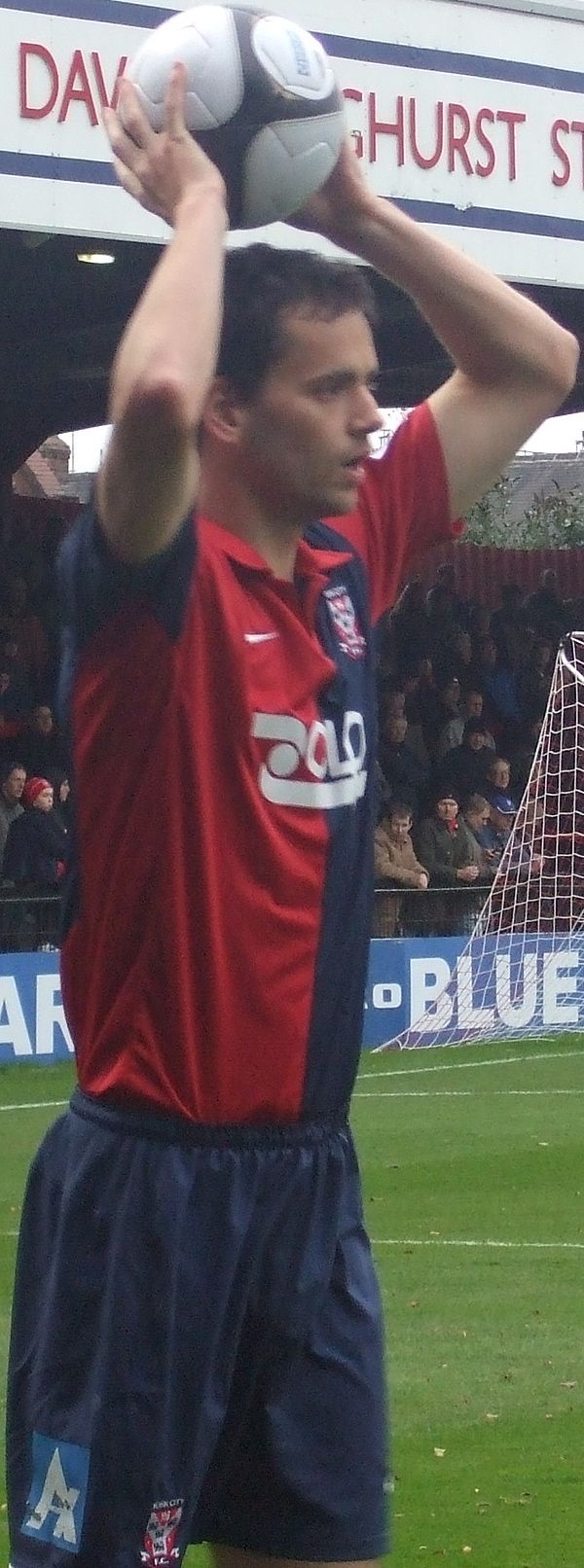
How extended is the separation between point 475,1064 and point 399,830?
2.93 metres

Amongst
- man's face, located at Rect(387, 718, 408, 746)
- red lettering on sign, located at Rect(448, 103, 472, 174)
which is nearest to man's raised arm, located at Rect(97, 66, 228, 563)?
red lettering on sign, located at Rect(448, 103, 472, 174)

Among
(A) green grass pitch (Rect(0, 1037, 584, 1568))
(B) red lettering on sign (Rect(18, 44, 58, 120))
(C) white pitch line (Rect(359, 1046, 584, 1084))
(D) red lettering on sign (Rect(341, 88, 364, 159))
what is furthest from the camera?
(D) red lettering on sign (Rect(341, 88, 364, 159))

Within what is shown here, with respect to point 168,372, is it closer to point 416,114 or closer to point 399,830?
point 416,114

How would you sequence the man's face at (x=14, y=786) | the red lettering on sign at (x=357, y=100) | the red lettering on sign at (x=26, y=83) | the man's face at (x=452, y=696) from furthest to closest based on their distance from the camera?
the man's face at (x=452, y=696) → the man's face at (x=14, y=786) → the red lettering on sign at (x=357, y=100) → the red lettering on sign at (x=26, y=83)

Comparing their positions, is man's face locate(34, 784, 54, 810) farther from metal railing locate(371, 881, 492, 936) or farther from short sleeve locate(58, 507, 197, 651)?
short sleeve locate(58, 507, 197, 651)

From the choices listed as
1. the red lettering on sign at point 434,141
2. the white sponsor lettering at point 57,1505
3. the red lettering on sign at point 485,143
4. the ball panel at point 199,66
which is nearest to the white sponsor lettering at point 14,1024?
the red lettering on sign at point 434,141

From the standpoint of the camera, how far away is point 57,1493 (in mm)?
2912

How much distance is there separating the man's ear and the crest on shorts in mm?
1294

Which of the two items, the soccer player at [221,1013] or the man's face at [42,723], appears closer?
the soccer player at [221,1013]

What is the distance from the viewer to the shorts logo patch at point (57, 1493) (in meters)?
2.88

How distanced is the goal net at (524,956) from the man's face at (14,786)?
3165 millimetres

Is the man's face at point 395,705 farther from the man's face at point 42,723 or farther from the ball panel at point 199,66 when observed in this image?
the ball panel at point 199,66

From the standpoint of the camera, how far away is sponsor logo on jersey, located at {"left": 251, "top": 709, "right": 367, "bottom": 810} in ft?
9.55

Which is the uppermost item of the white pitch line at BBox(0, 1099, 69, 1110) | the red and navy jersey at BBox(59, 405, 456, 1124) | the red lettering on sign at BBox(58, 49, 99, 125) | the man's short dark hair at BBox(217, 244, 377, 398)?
the red lettering on sign at BBox(58, 49, 99, 125)
